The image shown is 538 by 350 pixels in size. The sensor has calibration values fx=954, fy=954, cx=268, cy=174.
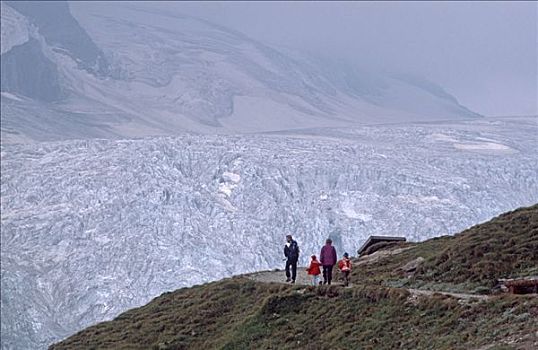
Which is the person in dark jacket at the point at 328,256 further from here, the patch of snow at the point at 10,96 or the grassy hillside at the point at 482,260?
the patch of snow at the point at 10,96

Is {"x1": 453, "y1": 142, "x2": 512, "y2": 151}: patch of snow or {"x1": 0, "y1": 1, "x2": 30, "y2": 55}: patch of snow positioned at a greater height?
{"x1": 0, "y1": 1, "x2": 30, "y2": 55}: patch of snow

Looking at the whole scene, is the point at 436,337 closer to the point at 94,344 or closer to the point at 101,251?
the point at 94,344

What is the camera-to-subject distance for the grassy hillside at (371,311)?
45.7 ft

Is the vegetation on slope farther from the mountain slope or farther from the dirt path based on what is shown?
the mountain slope

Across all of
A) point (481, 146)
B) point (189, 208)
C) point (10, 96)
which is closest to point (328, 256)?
point (189, 208)

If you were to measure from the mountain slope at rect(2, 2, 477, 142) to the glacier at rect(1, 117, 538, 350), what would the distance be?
38.1 m

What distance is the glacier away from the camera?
2304 inches

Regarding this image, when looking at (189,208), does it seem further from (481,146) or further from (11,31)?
(11,31)

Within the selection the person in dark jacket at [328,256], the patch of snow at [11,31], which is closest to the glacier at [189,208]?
the person in dark jacket at [328,256]

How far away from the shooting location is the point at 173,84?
464ft

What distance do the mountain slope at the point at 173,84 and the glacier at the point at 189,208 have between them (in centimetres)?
3809

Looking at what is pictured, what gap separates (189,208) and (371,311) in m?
48.9

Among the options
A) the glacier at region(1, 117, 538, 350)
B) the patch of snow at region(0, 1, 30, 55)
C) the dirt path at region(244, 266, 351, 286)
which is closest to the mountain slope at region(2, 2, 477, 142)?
the patch of snow at region(0, 1, 30, 55)

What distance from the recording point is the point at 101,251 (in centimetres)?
6141
